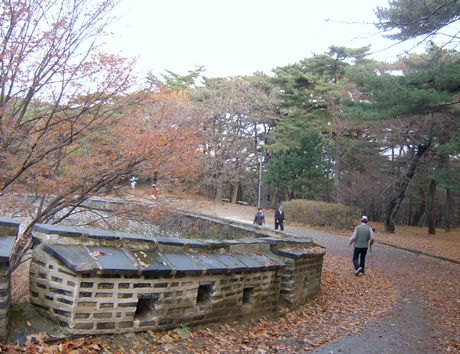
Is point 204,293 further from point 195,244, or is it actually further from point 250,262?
point 250,262

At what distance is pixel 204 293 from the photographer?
4102 millimetres

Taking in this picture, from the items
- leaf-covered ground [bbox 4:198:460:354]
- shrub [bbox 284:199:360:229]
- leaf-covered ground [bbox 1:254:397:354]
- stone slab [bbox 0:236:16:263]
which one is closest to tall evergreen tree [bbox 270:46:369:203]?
shrub [bbox 284:199:360:229]

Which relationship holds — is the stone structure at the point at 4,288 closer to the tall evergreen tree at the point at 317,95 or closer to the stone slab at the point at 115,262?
the stone slab at the point at 115,262

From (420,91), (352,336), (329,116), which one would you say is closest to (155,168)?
(352,336)

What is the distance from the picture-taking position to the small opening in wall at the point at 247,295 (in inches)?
186

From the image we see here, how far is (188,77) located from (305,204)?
2142 centimetres

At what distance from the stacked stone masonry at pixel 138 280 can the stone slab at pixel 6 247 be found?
0.81 ft

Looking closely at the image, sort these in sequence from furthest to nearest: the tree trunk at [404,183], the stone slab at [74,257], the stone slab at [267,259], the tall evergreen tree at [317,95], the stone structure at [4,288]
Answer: the tall evergreen tree at [317,95] → the tree trunk at [404,183] → the stone slab at [267,259] → the stone slab at [74,257] → the stone structure at [4,288]

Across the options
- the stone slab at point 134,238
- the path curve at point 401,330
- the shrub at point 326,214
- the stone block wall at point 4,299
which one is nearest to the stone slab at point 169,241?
the stone slab at point 134,238

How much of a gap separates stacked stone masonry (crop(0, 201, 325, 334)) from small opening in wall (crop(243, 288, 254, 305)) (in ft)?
0.04

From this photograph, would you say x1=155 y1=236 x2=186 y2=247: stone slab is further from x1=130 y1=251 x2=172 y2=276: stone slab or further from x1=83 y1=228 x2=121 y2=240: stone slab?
x1=83 y1=228 x2=121 y2=240: stone slab

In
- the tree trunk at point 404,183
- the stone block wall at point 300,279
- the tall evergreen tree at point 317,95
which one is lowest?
the stone block wall at point 300,279

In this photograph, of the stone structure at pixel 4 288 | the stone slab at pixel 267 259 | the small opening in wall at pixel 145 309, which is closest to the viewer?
the stone structure at pixel 4 288

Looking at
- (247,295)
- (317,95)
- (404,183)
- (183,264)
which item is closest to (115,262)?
(183,264)
